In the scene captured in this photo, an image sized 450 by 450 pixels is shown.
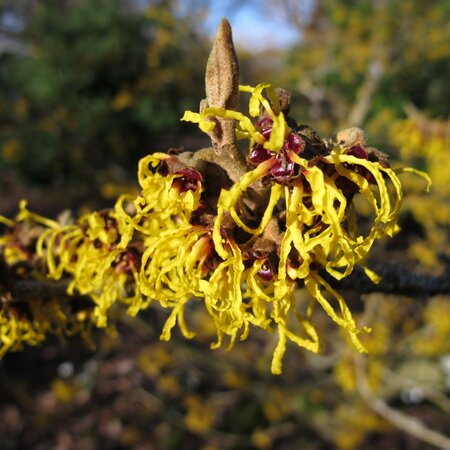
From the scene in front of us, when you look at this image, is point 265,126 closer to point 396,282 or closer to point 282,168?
point 282,168

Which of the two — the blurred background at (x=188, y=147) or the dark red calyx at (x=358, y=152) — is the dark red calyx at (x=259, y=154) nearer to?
the dark red calyx at (x=358, y=152)

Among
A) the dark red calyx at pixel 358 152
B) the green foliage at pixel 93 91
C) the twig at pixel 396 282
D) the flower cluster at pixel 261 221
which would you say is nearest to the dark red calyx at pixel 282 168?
the flower cluster at pixel 261 221

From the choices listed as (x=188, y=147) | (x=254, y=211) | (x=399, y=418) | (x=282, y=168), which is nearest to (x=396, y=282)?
(x=254, y=211)

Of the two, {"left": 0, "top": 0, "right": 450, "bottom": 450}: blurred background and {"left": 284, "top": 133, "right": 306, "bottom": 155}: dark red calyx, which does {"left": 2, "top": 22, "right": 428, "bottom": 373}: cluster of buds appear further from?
{"left": 0, "top": 0, "right": 450, "bottom": 450}: blurred background

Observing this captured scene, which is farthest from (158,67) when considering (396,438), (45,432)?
(396,438)

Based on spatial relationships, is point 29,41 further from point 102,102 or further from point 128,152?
point 128,152

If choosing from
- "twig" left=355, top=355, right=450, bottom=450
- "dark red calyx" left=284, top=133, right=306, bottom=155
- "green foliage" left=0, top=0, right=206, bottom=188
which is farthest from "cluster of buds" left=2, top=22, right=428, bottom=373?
"green foliage" left=0, top=0, right=206, bottom=188
